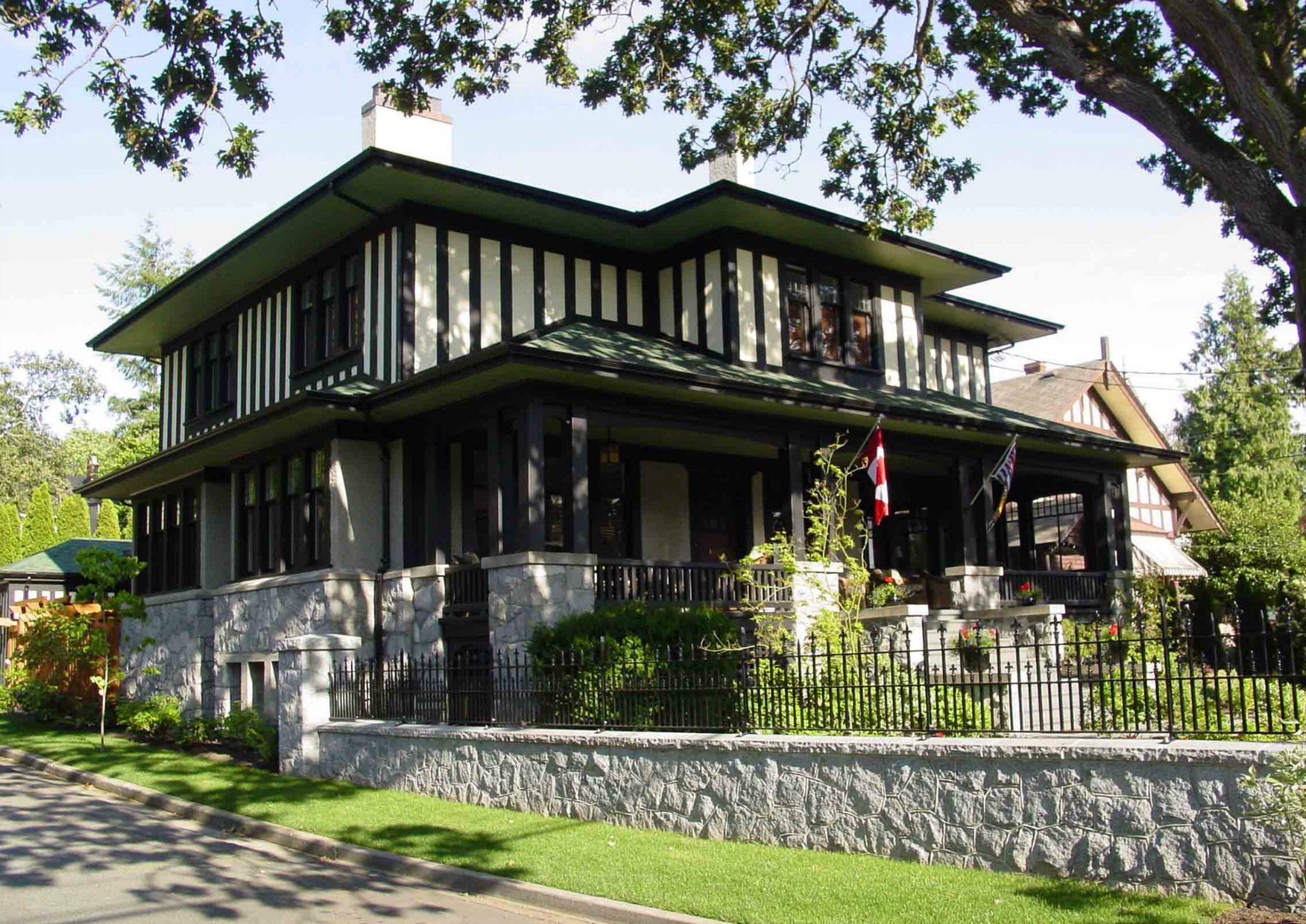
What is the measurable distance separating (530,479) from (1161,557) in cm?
2769

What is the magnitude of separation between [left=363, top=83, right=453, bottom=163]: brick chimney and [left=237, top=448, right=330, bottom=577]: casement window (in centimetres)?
561

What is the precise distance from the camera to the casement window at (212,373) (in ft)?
78.1

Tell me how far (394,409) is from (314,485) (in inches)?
90.7

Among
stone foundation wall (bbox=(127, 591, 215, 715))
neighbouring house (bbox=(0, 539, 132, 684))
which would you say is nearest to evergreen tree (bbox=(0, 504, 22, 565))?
neighbouring house (bbox=(0, 539, 132, 684))

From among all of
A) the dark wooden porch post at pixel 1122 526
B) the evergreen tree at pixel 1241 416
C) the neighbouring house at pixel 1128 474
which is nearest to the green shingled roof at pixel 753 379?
the dark wooden porch post at pixel 1122 526

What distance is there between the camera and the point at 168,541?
81.9ft

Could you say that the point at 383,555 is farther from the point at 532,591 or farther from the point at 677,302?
the point at 677,302

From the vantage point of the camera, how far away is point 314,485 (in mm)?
19266

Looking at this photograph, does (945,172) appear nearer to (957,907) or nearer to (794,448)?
(794,448)

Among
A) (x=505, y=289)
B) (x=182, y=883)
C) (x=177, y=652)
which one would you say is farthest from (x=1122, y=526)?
(x=182, y=883)

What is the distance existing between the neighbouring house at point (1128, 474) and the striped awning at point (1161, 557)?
4 centimetres

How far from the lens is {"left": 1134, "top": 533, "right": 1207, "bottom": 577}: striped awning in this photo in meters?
35.2

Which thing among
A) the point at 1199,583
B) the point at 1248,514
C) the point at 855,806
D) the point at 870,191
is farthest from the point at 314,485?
the point at 1248,514

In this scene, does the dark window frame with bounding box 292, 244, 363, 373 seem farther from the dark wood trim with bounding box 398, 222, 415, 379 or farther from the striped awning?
the striped awning
